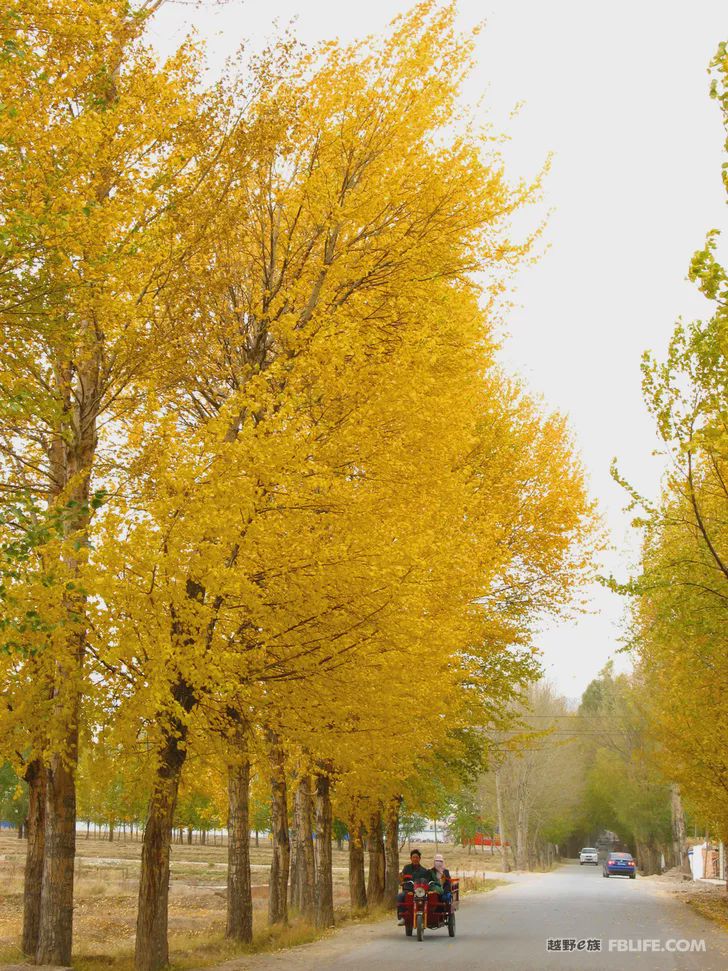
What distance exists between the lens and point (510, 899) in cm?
2597

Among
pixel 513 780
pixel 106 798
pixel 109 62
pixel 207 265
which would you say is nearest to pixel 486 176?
pixel 207 265

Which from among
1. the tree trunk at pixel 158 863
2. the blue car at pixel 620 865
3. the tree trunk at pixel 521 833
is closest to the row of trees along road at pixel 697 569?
the tree trunk at pixel 158 863

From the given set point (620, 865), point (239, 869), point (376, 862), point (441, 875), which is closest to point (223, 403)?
point (239, 869)

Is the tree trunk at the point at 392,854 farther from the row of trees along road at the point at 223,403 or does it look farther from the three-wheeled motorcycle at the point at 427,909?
the row of trees along road at the point at 223,403

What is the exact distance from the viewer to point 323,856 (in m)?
18.1

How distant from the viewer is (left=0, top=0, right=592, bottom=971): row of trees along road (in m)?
7.52

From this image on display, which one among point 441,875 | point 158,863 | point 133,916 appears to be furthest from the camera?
point 133,916

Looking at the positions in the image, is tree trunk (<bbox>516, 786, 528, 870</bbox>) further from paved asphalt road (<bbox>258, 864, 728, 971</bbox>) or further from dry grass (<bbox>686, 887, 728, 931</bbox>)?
paved asphalt road (<bbox>258, 864, 728, 971</bbox>)

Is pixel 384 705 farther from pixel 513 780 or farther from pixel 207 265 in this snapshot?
pixel 513 780

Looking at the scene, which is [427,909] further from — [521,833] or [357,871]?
[521,833]

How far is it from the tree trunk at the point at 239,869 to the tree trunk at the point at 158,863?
3363 mm

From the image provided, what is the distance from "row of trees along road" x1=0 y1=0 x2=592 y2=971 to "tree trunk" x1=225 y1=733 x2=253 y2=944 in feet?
8.23

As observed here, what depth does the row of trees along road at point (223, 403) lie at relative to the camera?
7.52 meters

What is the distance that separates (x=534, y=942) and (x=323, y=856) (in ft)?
19.0
